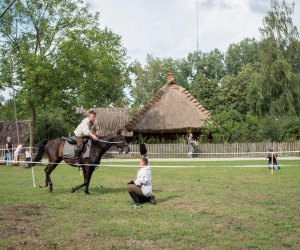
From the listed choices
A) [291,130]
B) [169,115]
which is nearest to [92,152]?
[291,130]

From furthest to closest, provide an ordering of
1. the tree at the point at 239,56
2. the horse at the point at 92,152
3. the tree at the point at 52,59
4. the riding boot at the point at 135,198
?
the tree at the point at 239,56
the tree at the point at 52,59
the horse at the point at 92,152
the riding boot at the point at 135,198

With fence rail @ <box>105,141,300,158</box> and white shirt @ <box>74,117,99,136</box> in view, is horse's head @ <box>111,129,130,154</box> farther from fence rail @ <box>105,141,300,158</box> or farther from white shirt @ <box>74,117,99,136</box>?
fence rail @ <box>105,141,300,158</box>

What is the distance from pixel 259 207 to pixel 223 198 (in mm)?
1722

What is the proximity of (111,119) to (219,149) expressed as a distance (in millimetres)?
19629

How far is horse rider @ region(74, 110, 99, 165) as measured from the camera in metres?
14.0

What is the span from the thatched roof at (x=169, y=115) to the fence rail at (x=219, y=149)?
190 inches

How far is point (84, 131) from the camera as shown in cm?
1403

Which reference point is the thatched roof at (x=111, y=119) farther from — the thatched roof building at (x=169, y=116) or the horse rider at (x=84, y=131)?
the horse rider at (x=84, y=131)

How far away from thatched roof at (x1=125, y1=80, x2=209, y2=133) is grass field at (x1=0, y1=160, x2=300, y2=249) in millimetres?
28212

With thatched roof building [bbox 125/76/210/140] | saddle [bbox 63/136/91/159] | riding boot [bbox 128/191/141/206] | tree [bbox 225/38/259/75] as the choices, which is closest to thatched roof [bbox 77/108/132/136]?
thatched roof building [bbox 125/76/210/140]

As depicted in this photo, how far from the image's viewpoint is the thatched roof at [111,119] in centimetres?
5278

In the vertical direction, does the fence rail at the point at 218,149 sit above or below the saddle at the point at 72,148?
below

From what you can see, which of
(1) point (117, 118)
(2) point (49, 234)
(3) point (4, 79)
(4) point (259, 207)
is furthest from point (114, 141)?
(1) point (117, 118)

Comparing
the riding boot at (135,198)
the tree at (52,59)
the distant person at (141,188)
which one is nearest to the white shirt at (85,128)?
the distant person at (141,188)
